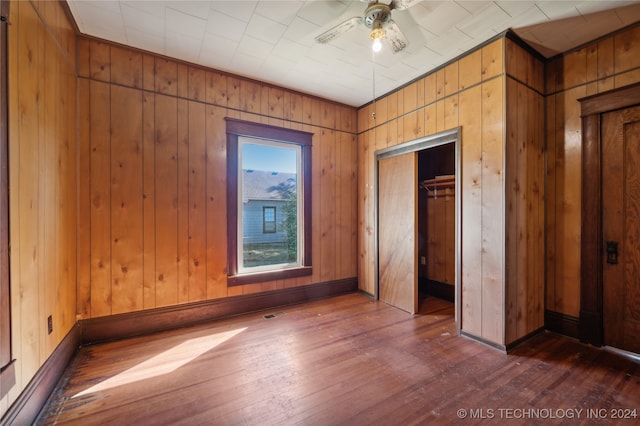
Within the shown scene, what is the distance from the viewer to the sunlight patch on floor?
190 cm

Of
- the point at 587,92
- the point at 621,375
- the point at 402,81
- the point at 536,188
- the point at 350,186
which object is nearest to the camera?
the point at 621,375

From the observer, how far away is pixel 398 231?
3.40m

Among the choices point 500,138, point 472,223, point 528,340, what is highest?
point 500,138

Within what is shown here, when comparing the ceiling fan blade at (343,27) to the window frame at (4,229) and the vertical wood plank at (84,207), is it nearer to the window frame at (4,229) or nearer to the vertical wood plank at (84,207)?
the window frame at (4,229)

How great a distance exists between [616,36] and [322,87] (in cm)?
276

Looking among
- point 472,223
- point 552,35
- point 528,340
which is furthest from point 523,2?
point 528,340

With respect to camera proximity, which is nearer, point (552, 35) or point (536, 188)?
point (552, 35)

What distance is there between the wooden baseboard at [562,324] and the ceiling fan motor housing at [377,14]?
3.14 metres

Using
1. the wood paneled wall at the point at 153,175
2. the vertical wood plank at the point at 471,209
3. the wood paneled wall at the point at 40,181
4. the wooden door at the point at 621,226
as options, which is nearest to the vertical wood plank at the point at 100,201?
the wood paneled wall at the point at 153,175

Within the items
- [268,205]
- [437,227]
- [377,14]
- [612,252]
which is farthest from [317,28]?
[612,252]

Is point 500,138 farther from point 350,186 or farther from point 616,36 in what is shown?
point 350,186

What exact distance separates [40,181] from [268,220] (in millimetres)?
2108

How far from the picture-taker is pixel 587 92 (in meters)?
2.44

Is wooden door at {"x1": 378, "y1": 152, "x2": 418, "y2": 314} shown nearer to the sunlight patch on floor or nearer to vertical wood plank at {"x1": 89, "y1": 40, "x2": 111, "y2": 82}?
the sunlight patch on floor
